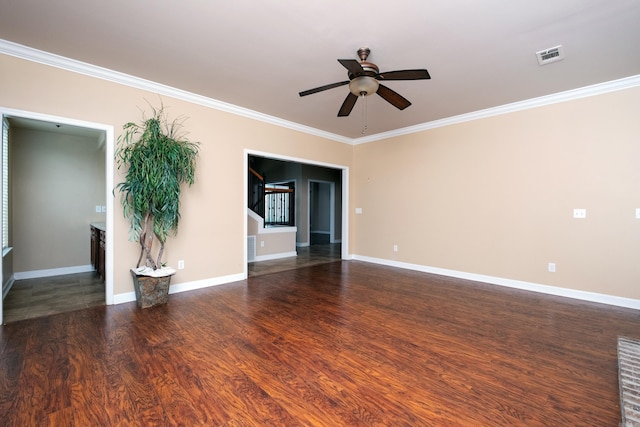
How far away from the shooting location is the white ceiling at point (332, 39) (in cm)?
224

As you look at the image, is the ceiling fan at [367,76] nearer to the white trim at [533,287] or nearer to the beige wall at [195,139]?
the beige wall at [195,139]

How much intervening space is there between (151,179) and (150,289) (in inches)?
49.8

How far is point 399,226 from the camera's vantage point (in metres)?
5.67

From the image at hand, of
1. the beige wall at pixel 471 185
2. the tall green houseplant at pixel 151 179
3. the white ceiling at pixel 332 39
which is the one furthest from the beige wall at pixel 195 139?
the white ceiling at pixel 332 39

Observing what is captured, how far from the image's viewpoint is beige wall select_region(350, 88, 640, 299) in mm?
3512

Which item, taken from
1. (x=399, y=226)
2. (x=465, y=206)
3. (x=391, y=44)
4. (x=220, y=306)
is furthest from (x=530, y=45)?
(x=220, y=306)

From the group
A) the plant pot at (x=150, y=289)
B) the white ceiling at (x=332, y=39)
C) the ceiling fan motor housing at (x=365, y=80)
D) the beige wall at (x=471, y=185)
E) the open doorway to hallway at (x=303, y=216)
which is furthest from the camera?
the open doorway to hallway at (x=303, y=216)

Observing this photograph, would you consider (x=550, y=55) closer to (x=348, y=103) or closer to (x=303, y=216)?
(x=348, y=103)

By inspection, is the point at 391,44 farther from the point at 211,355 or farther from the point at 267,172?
the point at 267,172

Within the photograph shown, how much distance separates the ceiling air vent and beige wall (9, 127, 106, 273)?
675 centimetres

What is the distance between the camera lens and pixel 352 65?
244 cm

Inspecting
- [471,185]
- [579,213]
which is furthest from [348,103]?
[579,213]

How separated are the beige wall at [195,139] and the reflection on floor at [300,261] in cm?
86

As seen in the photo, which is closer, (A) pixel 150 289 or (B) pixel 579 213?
(A) pixel 150 289
